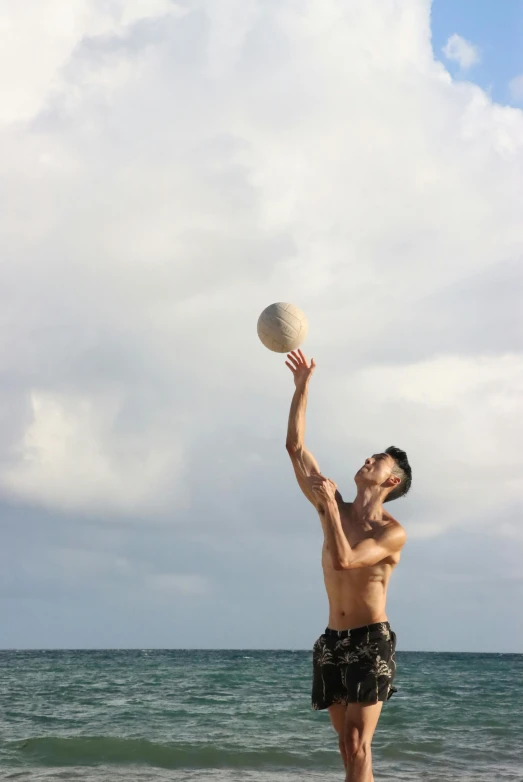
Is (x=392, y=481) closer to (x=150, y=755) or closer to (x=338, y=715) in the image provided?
(x=338, y=715)

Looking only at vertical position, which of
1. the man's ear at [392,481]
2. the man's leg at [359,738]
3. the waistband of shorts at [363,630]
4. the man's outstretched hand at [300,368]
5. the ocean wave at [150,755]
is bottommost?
the ocean wave at [150,755]

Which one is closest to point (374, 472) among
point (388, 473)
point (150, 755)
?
point (388, 473)

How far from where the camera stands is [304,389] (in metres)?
6.35

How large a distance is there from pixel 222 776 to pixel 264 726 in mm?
5224

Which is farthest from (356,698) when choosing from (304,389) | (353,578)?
(304,389)

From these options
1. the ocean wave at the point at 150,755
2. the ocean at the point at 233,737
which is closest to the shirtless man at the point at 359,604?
the ocean at the point at 233,737

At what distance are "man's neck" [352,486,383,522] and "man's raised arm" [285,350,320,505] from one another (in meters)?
0.32

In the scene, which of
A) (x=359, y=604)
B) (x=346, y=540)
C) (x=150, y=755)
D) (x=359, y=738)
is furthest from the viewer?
(x=150, y=755)

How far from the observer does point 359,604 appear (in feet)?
18.1

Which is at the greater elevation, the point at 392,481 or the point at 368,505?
the point at 392,481

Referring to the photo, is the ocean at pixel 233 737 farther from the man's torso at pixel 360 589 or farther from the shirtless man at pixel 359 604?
the man's torso at pixel 360 589

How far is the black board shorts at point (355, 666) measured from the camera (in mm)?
5324

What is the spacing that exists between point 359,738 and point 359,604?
778mm

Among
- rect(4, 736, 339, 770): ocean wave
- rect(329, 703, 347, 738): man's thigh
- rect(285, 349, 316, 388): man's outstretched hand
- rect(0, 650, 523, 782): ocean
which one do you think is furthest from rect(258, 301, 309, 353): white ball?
rect(4, 736, 339, 770): ocean wave
